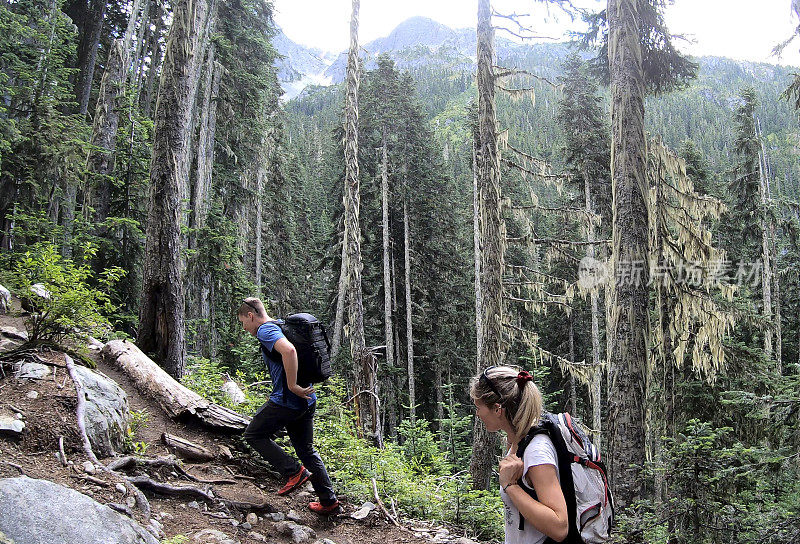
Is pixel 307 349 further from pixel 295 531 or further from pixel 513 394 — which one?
pixel 513 394

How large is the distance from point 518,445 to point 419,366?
79.0ft

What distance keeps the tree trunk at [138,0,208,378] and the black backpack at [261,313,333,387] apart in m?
3.39

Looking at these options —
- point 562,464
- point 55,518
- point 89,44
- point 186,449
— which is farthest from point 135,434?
point 89,44

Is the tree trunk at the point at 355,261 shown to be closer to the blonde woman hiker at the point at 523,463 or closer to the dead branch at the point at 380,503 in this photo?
the dead branch at the point at 380,503

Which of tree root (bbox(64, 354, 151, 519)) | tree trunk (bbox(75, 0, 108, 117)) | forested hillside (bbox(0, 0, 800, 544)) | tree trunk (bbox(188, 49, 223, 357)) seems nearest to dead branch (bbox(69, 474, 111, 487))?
tree root (bbox(64, 354, 151, 519))

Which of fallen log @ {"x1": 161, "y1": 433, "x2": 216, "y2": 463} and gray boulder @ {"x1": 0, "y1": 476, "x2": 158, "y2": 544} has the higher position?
gray boulder @ {"x1": 0, "y1": 476, "x2": 158, "y2": 544}

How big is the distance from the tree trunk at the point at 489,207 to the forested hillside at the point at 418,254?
0.05 m

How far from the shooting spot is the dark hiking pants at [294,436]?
187 inches

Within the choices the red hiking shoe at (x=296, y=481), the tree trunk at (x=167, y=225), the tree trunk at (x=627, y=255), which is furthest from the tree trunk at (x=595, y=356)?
the red hiking shoe at (x=296, y=481)

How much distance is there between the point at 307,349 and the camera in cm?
459

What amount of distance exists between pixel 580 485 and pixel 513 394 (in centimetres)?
47

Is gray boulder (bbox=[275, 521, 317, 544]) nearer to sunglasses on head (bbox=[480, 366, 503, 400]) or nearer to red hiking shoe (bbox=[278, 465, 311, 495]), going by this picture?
red hiking shoe (bbox=[278, 465, 311, 495])

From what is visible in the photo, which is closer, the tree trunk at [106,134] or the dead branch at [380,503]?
the dead branch at [380,503]

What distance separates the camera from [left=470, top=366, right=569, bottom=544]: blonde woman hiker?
212cm
